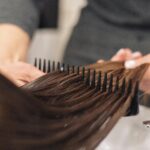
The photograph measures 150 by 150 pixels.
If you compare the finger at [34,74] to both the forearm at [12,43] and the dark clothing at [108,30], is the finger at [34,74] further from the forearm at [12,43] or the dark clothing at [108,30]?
the dark clothing at [108,30]

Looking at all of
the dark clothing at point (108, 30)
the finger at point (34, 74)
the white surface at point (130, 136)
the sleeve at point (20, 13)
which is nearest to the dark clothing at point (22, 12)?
the sleeve at point (20, 13)

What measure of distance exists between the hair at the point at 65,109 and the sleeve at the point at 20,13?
0.36 meters

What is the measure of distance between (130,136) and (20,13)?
0.46 m

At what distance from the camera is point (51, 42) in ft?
4.54

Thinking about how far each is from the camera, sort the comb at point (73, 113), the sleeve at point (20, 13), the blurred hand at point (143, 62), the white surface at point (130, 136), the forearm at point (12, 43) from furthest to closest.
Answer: the sleeve at point (20, 13) < the forearm at point (12, 43) < the blurred hand at point (143, 62) < the white surface at point (130, 136) < the comb at point (73, 113)

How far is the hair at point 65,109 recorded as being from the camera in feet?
0.82

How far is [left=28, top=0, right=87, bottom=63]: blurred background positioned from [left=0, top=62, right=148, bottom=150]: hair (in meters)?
0.88

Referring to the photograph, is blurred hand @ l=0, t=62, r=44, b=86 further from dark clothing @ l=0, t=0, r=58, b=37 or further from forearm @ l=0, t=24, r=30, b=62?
dark clothing @ l=0, t=0, r=58, b=37

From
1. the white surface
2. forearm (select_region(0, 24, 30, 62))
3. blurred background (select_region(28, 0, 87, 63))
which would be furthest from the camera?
blurred background (select_region(28, 0, 87, 63))

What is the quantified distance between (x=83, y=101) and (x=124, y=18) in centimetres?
58

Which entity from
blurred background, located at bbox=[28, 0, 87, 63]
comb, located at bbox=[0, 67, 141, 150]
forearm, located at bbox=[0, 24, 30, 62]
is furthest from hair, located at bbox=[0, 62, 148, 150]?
blurred background, located at bbox=[28, 0, 87, 63]

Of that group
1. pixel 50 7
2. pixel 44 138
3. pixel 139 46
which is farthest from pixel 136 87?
pixel 50 7

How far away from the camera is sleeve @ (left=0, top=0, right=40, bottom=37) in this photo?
79 centimetres

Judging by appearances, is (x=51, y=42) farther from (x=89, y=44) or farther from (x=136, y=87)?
(x=136, y=87)
